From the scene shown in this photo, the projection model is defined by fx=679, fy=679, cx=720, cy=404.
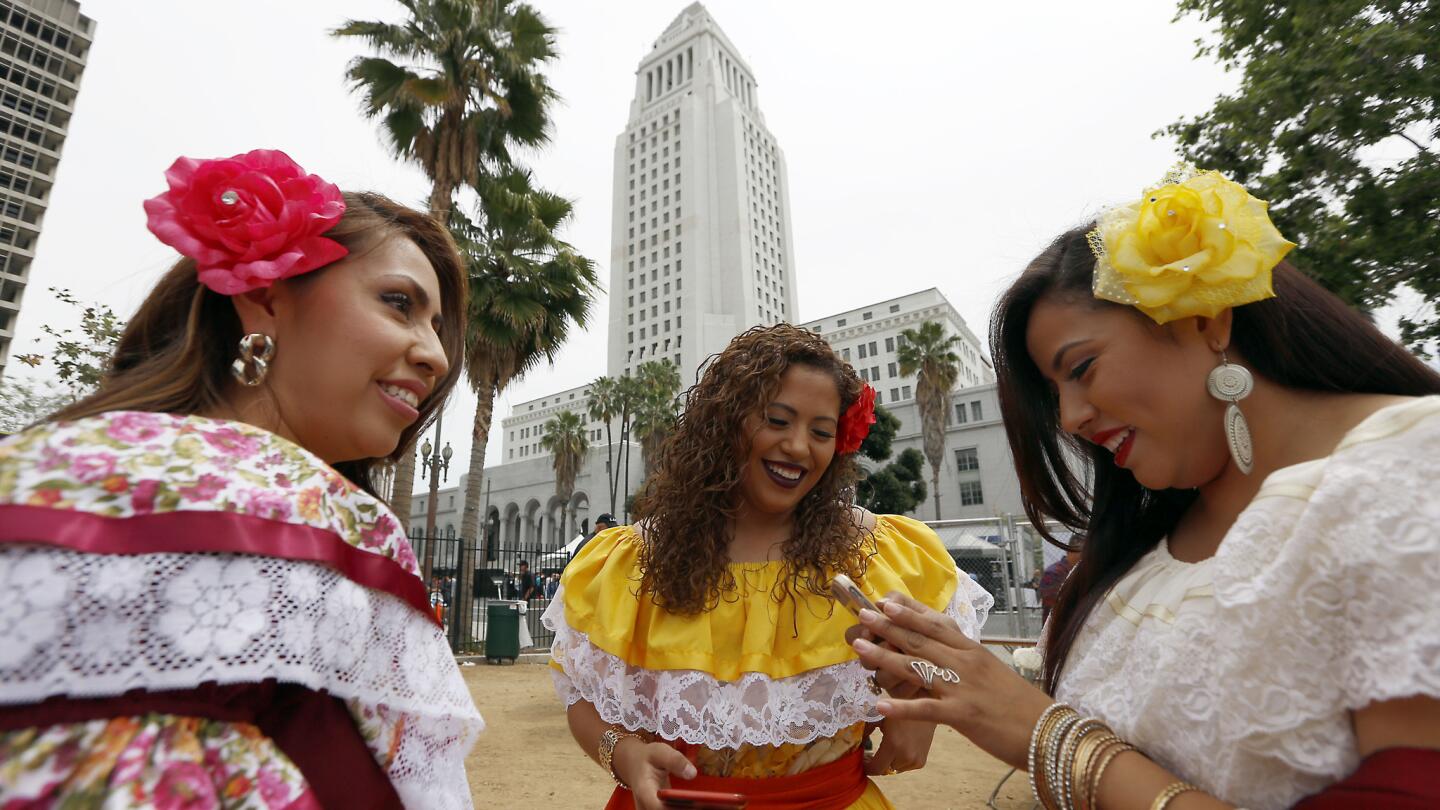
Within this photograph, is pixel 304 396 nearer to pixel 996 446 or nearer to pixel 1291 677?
pixel 1291 677

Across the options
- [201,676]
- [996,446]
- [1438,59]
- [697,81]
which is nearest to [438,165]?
[201,676]

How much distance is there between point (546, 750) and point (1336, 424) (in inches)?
292

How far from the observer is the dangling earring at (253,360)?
1.40m

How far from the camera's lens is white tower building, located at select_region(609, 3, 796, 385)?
68.8m

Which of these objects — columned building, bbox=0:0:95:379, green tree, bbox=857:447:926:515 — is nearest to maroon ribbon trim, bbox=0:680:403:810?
green tree, bbox=857:447:926:515

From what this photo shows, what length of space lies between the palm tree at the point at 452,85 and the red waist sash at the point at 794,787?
1013cm

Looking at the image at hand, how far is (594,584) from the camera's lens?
90.3 inches

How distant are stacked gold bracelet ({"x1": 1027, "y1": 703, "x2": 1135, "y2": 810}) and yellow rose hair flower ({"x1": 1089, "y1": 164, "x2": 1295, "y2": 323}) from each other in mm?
870

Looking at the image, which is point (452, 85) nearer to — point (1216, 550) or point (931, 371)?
point (1216, 550)

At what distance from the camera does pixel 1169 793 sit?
117 cm

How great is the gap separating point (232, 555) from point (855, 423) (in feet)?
6.34

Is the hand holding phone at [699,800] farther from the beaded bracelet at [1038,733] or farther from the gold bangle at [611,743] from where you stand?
the beaded bracelet at [1038,733]

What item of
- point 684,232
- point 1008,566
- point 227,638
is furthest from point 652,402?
point 684,232

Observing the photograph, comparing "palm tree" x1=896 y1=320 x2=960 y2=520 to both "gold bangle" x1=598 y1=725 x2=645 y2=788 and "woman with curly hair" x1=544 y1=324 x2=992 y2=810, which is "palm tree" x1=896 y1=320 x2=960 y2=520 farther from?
"gold bangle" x1=598 y1=725 x2=645 y2=788
